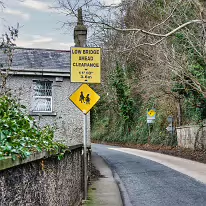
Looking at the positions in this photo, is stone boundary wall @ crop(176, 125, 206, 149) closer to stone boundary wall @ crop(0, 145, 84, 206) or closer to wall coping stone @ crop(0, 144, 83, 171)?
stone boundary wall @ crop(0, 145, 84, 206)

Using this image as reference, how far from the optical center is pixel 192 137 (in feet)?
77.8

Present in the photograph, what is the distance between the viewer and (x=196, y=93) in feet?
69.3

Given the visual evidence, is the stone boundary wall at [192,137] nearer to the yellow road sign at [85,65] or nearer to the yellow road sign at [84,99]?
the yellow road sign at [84,99]

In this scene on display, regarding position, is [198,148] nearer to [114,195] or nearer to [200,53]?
[200,53]

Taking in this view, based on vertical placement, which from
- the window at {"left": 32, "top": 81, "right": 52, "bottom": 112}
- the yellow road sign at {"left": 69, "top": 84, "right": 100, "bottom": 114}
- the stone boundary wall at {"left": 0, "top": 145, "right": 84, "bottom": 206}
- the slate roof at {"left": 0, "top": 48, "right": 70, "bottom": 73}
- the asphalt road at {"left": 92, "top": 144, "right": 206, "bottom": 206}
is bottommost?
the asphalt road at {"left": 92, "top": 144, "right": 206, "bottom": 206}

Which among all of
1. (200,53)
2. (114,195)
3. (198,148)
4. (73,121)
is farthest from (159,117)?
(114,195)

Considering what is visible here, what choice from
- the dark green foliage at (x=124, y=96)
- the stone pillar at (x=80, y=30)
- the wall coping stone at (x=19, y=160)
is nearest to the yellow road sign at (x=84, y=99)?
the wall coping stone at (x=19, y=160)

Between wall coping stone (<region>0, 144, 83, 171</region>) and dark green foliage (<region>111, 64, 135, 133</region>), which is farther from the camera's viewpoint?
dark green foliage (<region>111, 64, 135, 133</region>)

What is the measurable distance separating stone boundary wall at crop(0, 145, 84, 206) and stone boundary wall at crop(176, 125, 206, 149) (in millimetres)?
16707

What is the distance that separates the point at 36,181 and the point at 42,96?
1161 cm

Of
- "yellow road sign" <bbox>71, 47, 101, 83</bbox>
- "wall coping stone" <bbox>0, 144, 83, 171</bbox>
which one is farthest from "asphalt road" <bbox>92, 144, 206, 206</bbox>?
"wall coping stone" <bbox>0, 144, 83, 171</bbox>

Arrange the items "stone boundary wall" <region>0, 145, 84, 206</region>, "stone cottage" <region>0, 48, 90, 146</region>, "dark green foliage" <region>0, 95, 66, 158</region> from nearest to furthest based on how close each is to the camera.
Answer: "stone boundary wall" <region>0, 145, 84, 206</region> → "dark green foliage" <region>0, 95, 66, 158</region> → "stone cottage" <region>0, 48, 90, 146</region>

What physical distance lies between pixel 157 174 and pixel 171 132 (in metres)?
15.1

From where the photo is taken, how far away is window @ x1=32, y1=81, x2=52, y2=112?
15539mm
